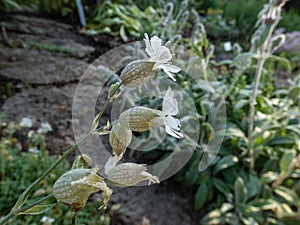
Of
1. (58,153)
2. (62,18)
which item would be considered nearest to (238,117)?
(58,153)

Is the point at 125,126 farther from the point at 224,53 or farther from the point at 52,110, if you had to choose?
the point at 224,53

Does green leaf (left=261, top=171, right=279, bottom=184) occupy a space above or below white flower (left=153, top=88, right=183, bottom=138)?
below

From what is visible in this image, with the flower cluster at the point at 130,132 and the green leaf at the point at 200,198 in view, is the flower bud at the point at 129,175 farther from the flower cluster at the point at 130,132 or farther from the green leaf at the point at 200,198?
the green leaf at the point at 200,198

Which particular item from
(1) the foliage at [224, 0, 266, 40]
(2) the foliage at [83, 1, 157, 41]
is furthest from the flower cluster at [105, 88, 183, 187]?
(1) the foliage at [224, 0, 266, 40]

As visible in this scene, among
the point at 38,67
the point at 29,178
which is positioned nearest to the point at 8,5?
the point at 38,67

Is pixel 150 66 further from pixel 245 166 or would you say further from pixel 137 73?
pixel 245 166

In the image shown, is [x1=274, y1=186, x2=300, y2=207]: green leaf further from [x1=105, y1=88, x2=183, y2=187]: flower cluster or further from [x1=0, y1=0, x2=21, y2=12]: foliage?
[x1=0, y1=0, x2=21, y2=12]: foliage
